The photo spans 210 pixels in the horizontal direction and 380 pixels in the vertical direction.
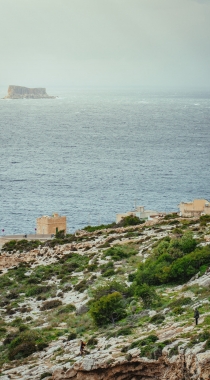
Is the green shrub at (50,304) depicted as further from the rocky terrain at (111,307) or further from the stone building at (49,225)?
the stone building at (49,225)

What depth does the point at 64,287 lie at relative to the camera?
Answer: 38.2 meters

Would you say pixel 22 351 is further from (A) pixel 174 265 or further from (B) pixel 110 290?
(A) pixel 174 265

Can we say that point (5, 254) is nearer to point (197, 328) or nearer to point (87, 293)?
point (87, 293)

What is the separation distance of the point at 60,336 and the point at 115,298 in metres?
2.49

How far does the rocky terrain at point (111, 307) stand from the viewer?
22.9 meters

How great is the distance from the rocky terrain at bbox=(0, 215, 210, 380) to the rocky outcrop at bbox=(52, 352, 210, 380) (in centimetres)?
3

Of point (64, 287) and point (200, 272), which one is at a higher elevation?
point (200, 272)

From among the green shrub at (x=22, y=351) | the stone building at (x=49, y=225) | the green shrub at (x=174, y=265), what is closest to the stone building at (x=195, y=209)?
the stone building at (x=49, y=225)

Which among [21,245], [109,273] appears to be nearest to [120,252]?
[109,273]

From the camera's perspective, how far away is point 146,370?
22516 mm

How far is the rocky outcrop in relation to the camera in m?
20.7

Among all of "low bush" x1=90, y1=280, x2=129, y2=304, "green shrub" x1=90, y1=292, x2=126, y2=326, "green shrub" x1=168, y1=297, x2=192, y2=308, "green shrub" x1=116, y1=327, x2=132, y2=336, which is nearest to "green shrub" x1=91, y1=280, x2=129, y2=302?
"low bush" x1=90, y1=280, x2=129, y2=304

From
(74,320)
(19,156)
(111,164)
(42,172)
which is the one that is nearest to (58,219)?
(74,320)

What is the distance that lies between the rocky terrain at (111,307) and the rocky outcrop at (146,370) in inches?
1.1
